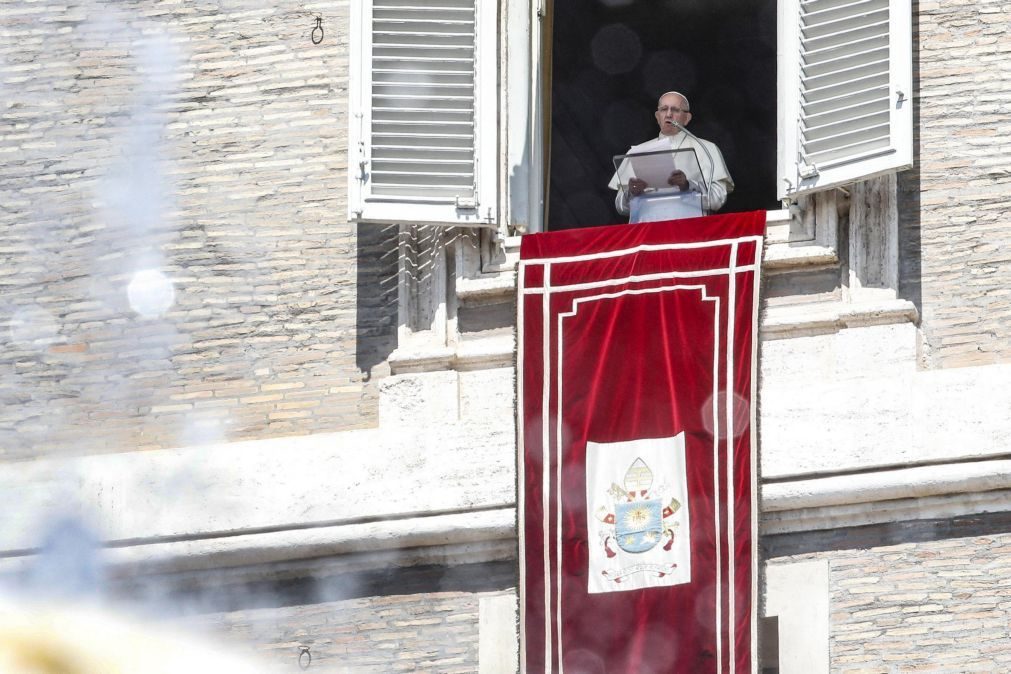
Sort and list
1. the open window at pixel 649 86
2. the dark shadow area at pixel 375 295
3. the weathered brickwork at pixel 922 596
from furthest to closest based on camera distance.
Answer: the open window at pixel 649 86
the dark shadow area at pixel 375 295
the weathered brickwork at pixel 922 596

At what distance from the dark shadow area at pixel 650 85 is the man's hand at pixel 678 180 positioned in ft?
9.08

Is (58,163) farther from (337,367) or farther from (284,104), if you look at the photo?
(337,367)

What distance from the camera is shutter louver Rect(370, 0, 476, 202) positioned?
9.74 meters

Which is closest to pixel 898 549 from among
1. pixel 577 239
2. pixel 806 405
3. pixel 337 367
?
pixel 806 405

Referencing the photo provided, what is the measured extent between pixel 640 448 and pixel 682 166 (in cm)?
150

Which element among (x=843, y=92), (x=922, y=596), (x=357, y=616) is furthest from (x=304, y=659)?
(x=843, y=92)

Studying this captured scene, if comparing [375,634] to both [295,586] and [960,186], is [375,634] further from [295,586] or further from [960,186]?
[960,186]

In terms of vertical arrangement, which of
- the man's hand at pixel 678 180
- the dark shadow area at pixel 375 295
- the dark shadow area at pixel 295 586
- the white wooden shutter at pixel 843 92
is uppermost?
the white wooden shutter at pixel 843 92

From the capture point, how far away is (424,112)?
9.86m

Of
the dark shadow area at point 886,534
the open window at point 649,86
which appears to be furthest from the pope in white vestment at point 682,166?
the dark shadow area at point 886,534

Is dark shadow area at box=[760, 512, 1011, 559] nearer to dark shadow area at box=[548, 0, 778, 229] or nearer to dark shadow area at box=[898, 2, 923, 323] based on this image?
dark shadow area at box=[898, 2, 923, 323]

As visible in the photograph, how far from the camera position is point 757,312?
9164 millimetres

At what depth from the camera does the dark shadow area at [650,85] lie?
42.3ft

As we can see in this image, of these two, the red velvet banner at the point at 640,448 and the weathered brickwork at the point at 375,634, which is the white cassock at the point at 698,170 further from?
the weathered brickwork at the point at 375,634
